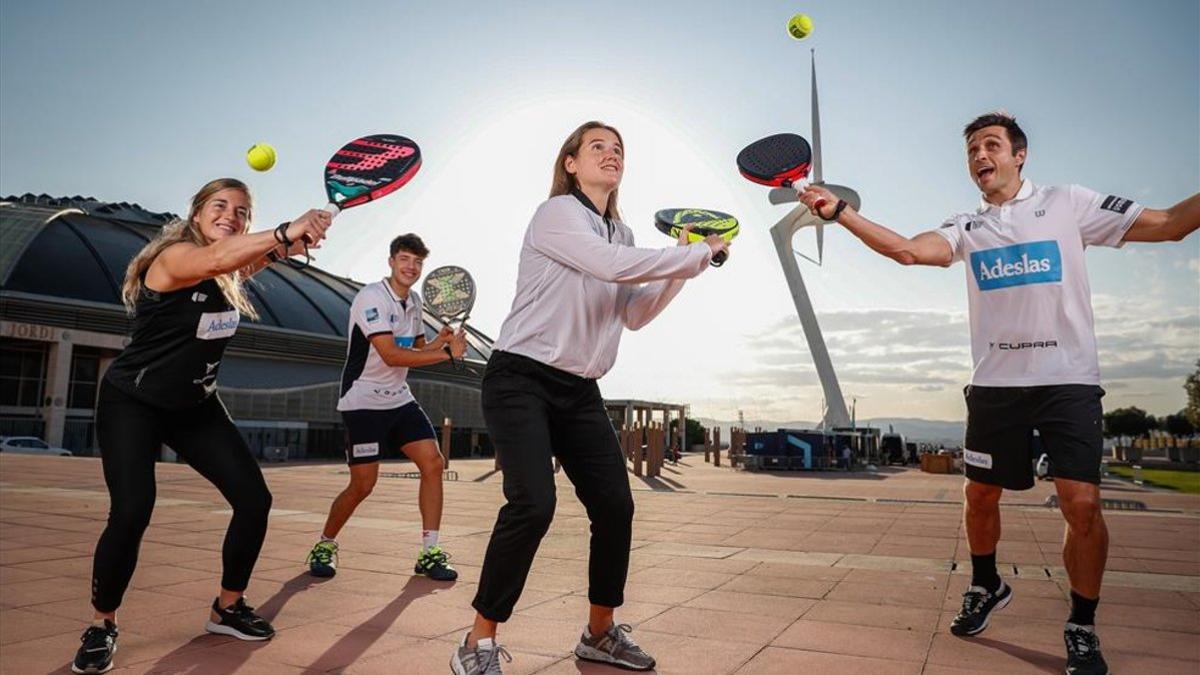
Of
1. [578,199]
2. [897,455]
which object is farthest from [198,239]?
[897,455]

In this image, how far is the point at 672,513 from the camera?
1063 cm

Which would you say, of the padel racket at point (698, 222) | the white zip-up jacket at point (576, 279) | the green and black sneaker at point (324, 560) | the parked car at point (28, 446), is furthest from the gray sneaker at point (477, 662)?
the parked car at point (28, 446)

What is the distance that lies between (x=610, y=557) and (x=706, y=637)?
34.2 inches

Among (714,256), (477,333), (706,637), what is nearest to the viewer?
(714,256)

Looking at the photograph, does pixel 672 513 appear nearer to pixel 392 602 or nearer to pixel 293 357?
pixel 392 602

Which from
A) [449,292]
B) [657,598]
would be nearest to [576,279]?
[657,598]

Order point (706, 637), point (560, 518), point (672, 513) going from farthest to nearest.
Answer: point (672, 513) → point (560, 518) → point (706, 637)

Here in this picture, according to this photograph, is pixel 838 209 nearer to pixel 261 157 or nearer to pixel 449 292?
pixel 261 157

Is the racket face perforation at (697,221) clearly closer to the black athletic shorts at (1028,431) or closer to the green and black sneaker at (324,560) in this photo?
the black athletic shorts at (1028,431)

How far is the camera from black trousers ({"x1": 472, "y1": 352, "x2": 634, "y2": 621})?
3188 millimetres

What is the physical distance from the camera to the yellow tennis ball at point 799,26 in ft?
32.4

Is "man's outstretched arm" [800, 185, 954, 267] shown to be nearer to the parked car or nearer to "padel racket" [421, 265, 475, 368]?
"padel racket" [421, 265, 475, 368]

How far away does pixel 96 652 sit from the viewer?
11.1ft

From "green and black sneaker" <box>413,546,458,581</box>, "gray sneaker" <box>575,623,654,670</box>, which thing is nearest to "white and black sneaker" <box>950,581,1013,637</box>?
"gray sneaker" <box>575,623,654,670</box>
